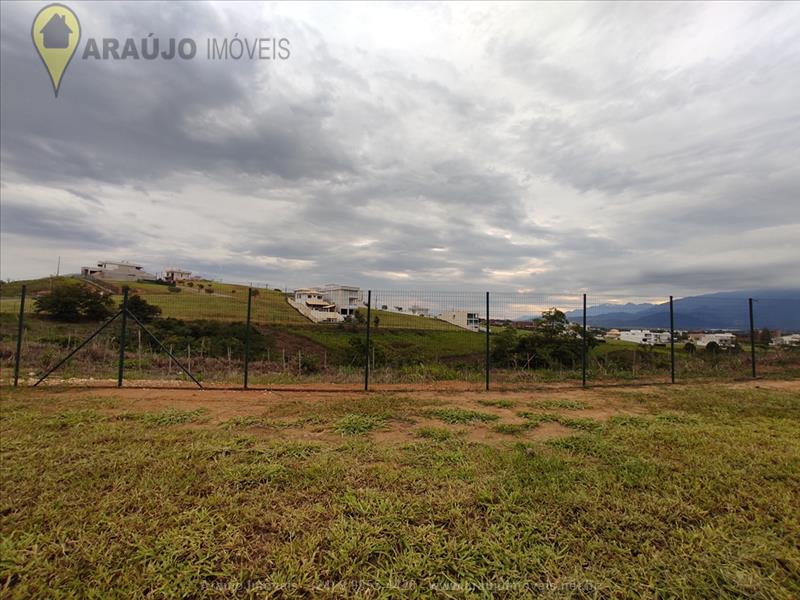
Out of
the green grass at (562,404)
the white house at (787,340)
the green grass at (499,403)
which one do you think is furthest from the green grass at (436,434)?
the white house at (787,340)

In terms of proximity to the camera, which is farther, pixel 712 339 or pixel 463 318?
pixel 712 339

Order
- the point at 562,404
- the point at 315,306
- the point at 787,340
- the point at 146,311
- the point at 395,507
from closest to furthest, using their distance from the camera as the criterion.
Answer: the point at 395,507, the point at 562,404, the point at 787,340, the point at 315,306, the point at 146,311

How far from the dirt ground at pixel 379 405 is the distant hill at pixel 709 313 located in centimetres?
179

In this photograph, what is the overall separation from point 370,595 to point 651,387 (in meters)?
8.41

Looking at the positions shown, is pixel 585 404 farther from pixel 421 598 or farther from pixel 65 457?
pixel 65 457

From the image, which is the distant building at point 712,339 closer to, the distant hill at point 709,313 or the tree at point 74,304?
the distant hill at point 709,313

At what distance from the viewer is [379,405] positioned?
579 centimetres

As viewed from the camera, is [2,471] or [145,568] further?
[2,471]

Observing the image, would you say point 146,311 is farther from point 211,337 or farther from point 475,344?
point 475,344

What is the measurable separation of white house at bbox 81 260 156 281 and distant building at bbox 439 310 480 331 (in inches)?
2596

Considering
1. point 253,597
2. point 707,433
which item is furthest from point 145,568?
point 707,433

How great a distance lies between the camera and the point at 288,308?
30.0ft

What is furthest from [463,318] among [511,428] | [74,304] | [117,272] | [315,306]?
[117,272]

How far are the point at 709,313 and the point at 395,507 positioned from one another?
40.9 ft
